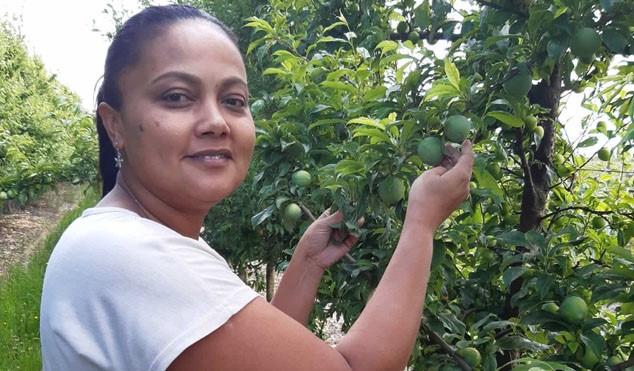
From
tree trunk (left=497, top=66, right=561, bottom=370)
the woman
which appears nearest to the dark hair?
the woman

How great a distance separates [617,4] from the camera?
1160 mm

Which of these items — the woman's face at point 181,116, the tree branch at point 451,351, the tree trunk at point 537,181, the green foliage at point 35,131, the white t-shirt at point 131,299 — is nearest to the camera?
the white t-shirt at point 131,299

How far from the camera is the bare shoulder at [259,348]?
2.71 ft

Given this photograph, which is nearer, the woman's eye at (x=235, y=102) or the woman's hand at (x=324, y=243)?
the woman's eye at (x=235, y=102)

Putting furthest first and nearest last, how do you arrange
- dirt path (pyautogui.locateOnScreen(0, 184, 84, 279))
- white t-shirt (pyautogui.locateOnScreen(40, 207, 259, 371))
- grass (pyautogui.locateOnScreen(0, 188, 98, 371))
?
1. dirt path (pyautogui.locateOnScreen(0, 184, 84, 279))
2. grass (pyautogui.locateOnScreen(0, 188, 98, 371))
3. white t-shirt (pyautogui.locateOnScreen(40, 207, 259, 371))

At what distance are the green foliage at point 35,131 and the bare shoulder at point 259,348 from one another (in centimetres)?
327

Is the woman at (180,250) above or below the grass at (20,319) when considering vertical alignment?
above

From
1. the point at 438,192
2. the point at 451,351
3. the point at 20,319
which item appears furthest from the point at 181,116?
the point at 20,319

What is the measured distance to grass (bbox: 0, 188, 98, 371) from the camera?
375 centimetres

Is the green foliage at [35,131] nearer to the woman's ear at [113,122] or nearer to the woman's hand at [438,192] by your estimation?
the woman's ear at [113,122]

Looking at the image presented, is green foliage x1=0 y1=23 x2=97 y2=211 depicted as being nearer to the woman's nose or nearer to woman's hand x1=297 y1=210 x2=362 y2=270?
woman's hand x1=297 y1=210 x2=362 y2=270

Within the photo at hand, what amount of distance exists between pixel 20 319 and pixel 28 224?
485cm

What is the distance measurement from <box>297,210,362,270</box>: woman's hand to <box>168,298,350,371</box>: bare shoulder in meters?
0.65

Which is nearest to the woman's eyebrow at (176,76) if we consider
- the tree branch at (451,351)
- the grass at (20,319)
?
the tree branch at (451,351)
